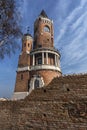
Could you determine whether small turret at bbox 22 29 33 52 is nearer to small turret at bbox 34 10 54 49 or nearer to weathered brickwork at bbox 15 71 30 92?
small turret at bbox 34 10 54 49

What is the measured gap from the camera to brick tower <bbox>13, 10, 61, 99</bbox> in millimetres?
40031

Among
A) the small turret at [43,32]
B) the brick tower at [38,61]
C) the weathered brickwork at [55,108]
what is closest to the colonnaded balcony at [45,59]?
the brick tower at [38,61]

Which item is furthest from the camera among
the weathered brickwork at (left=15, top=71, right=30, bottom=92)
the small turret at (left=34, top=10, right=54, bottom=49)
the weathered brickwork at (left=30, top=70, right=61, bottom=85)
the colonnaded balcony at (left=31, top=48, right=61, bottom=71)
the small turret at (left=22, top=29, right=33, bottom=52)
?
the small turret at (left=34, top=10, right=54, bottom=49)

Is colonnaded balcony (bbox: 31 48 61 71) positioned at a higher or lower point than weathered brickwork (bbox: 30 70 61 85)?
higher

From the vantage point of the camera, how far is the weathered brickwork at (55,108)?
1252 centimetres

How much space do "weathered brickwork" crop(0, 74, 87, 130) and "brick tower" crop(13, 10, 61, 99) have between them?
24.6 metres

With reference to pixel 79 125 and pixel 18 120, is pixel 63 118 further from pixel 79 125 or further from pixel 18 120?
pixel 18 120

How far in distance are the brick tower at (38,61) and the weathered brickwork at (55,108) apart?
80.7 feet

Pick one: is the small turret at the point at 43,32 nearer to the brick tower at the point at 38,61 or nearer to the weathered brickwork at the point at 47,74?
the brick tower at the point at 38,61

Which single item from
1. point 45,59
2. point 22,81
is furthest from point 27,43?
point 22,81

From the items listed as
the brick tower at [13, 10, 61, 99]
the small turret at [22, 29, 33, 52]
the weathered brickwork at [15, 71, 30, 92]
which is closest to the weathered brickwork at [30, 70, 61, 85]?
the brick tower at [13, 10, 61, 99]

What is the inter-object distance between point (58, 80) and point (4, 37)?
13.6ft

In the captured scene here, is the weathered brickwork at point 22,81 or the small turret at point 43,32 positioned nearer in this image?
the weathered brickwork at point 22,81

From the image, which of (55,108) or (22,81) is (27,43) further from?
(55,108)
